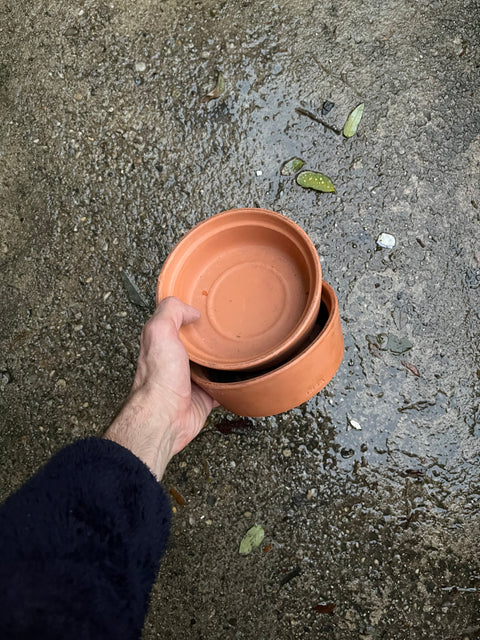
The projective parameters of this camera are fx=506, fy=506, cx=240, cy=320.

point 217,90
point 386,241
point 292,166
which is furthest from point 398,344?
point 217,90

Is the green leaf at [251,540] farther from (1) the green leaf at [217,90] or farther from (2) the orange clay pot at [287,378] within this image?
(1) the green leaf at [217,90]

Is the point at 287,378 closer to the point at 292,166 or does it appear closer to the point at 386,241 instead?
the point at 386,241

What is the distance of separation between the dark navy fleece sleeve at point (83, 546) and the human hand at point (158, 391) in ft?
0.72

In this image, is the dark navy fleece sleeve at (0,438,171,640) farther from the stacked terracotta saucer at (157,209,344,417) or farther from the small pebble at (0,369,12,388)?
the small pebble at (0,369,12,388)

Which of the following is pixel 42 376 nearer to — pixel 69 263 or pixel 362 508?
Result: pixel 69 263

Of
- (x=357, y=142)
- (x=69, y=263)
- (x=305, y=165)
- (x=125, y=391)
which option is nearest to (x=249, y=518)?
(x=125, y=391)

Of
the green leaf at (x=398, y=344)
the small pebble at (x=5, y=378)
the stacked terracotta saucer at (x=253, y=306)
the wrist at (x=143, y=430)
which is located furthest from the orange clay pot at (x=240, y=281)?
the small pebble at (x=5, y=378)

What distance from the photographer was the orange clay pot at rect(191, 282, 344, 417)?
1.44m

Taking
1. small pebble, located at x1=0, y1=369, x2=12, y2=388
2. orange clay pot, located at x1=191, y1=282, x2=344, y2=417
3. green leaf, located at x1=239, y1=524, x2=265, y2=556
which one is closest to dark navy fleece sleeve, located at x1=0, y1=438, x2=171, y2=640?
orange clay pot, located at x1=191, y1=282, x2=344, y2=417

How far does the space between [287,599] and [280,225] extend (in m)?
1.39

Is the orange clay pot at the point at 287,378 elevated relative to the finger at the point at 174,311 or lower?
lower

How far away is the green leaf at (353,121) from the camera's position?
2.10 metres

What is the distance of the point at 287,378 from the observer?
145cm

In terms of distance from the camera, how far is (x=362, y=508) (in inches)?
76.0
